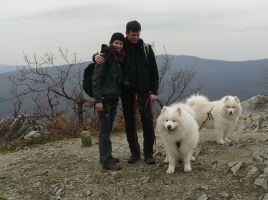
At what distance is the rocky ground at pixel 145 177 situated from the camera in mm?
5727

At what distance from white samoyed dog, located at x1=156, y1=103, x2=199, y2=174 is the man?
0.37 meters

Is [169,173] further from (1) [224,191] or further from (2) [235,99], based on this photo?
(2) [235,99]

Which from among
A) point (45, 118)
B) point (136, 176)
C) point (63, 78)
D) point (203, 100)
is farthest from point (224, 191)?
point (63, 78)

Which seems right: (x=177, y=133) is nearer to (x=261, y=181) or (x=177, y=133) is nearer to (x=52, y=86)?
(x=261, y=181)

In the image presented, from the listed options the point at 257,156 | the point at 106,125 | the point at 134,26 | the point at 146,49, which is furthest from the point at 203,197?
the point at 134,26

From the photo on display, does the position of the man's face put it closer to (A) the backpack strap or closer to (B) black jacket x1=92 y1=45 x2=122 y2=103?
(A) the backpack strap

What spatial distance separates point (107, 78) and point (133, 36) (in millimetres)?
738

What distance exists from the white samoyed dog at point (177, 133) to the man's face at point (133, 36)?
1.10m

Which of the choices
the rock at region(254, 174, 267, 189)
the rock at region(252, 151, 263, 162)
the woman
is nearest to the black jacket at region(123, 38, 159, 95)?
the woman

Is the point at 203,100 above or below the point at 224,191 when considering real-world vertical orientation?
above

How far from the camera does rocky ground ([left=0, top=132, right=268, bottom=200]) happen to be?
5727mm

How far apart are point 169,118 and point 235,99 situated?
91.4 inches

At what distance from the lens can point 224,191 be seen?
560 centimetres

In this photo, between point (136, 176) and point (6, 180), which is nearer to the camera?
point (136, 176)
